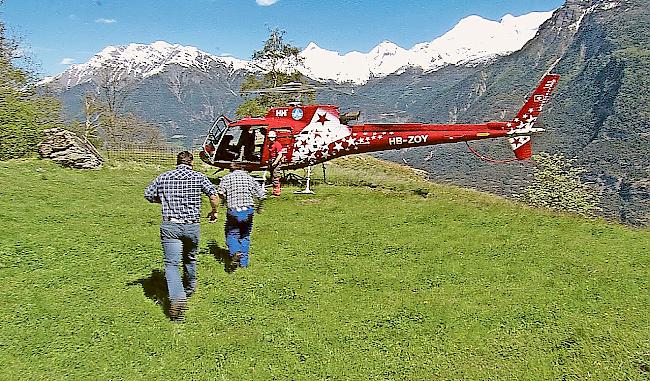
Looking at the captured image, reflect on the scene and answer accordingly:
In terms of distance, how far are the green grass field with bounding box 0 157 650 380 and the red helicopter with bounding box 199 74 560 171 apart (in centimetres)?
457

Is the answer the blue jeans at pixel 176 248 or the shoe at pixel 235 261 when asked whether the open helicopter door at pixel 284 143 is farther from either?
the blue jeans at pixel 176 248

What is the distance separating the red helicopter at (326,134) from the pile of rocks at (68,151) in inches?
192

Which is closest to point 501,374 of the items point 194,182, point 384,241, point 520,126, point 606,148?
point 194,182

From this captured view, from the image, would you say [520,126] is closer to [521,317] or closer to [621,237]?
[621,237]

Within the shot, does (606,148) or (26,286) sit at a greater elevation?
(26,286)

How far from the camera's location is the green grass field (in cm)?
680

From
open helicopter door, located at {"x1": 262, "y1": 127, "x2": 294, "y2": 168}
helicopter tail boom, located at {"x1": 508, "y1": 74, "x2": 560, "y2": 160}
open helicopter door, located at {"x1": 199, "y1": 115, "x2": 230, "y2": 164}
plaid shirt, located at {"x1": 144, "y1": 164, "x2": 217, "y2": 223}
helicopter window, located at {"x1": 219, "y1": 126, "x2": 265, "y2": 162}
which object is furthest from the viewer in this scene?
helicopter tail boom, located at {"x1": 508, "y1": 74, "x2": 560, "y2": 160}

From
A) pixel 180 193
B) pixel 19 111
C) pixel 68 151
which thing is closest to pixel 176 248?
pixel 180 193

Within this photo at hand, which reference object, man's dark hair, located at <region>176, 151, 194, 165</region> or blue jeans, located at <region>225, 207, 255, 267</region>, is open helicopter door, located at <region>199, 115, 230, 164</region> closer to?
blue jeans, located at <region>225, 207, 255, 267</region>

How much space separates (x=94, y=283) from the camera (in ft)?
29.4

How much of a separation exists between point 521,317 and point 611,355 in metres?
1.37

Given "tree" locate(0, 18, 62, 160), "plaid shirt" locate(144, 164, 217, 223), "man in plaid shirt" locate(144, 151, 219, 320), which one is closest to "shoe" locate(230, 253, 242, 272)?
"man in plaid shirt" locate(144, 151, 219, 320)

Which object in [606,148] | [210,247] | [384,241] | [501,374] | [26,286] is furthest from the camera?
[606,148]

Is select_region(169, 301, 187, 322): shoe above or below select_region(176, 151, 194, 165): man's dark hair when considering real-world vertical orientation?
below
